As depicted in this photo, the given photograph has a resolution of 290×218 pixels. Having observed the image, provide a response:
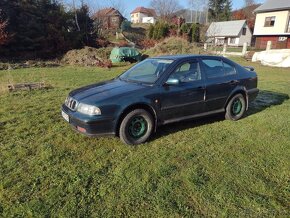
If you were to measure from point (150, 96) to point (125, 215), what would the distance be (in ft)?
7.32

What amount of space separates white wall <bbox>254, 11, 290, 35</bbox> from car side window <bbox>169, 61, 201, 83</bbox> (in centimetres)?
3641

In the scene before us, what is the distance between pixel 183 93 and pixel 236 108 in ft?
6.08

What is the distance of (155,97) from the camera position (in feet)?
14.8

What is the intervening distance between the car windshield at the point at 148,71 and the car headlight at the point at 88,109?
1.19m

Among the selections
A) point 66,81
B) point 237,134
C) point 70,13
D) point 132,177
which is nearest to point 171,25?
point 70,13

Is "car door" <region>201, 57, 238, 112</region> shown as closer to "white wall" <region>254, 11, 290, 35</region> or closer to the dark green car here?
the dark green car

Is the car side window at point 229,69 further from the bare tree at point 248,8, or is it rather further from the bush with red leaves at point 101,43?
the bare tree at point 248,8

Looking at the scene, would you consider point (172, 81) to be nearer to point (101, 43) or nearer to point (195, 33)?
point (101, 43)

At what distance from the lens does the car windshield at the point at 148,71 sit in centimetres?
479

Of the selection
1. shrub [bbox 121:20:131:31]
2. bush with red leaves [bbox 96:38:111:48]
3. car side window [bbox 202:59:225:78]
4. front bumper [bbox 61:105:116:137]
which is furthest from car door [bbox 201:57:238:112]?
shrub [bbox 121:20:131:31]

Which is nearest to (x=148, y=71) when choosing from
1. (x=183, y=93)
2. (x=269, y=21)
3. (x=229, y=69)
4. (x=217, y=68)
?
(x=183, y=93)

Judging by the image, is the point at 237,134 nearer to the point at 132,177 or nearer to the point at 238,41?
the point at 132,177

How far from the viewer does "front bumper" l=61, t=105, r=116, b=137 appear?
160 inches

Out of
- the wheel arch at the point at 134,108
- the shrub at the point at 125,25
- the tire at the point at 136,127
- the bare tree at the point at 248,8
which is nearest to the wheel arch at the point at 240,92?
the wheel arch at the point at 134,108
